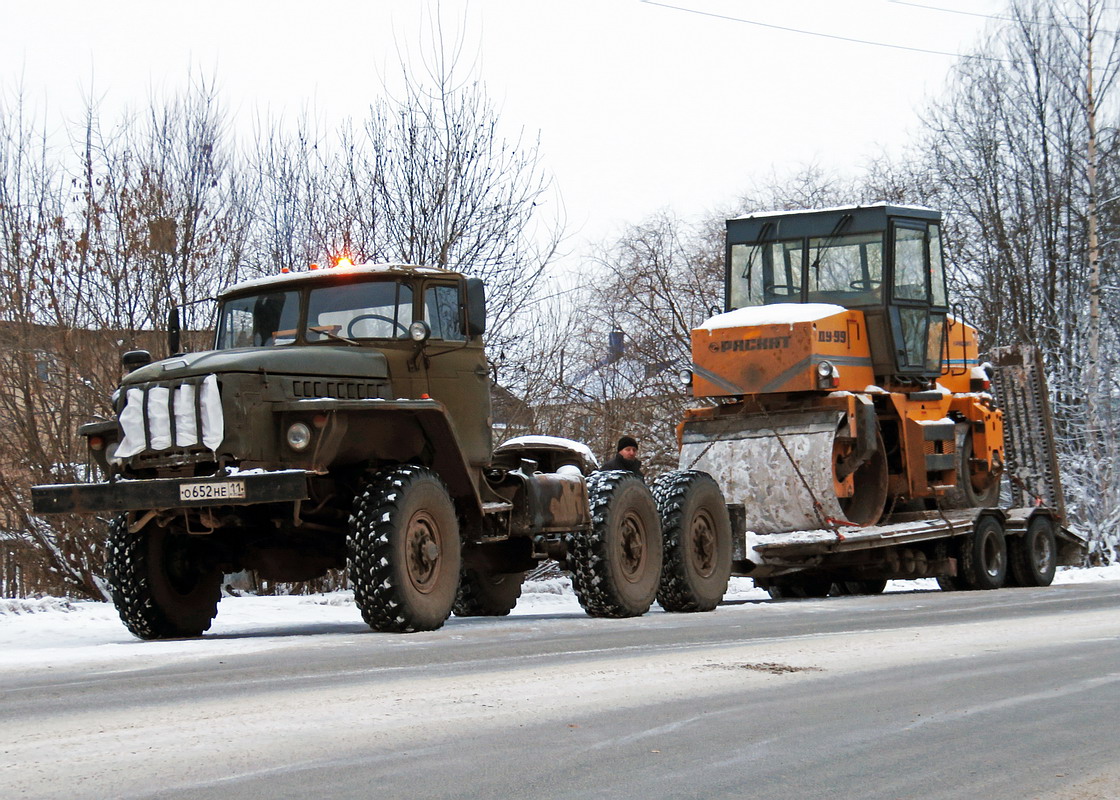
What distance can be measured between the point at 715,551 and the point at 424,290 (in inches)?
171

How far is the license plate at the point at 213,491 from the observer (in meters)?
9.78

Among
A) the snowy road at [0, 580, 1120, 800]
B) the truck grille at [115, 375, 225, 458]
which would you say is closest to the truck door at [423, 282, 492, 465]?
the snowy road at [0, 580, 1120, 800]

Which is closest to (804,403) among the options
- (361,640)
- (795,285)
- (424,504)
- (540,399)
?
(795,285)

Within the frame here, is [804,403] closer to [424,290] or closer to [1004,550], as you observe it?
[1004,550]

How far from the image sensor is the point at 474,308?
11773 millimetres

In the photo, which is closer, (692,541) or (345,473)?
(345,473)

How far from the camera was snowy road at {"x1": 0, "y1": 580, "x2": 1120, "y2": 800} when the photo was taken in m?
5.18

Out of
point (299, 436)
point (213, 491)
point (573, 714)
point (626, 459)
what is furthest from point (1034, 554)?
point (573, 714)

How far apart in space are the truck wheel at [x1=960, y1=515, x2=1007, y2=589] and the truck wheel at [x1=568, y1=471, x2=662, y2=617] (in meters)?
5.62

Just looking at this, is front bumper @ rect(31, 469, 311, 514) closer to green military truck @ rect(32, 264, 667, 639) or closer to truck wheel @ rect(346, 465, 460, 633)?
green military truck @ rect(32, 264, 667, 639)

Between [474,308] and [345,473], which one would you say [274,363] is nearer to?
[345,473]

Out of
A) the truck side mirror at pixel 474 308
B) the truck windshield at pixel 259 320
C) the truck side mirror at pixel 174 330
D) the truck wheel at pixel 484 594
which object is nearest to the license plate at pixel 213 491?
the truck windshield at pixel 259 320

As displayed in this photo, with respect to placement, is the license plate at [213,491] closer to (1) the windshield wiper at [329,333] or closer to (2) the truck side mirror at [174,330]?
(1) the windshield wiper at [329,333]

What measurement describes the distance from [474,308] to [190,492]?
2899mm
